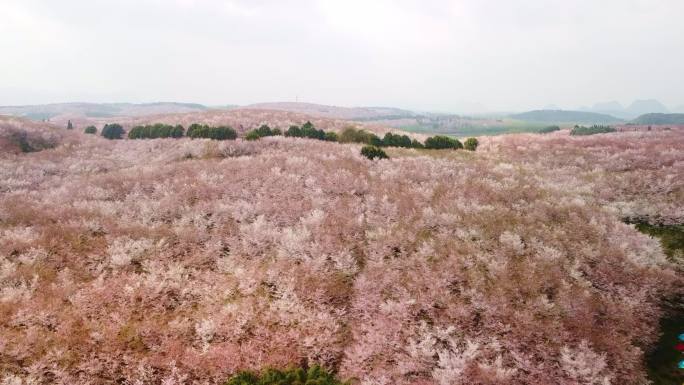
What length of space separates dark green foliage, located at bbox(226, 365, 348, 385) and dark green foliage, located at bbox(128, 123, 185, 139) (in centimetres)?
4410

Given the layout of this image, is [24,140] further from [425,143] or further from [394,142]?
[425,143]

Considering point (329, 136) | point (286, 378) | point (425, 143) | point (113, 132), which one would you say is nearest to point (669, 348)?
point (286, 378)

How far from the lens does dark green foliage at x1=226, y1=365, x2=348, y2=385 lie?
720 centimetres

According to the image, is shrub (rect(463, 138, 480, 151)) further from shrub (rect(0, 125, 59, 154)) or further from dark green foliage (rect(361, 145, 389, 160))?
shrub (rect(0, 125, 59, 154))

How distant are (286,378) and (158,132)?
4846 cm

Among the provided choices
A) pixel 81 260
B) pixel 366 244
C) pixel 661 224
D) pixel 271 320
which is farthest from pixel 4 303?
pixel 661 224

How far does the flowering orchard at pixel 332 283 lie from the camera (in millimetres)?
8102

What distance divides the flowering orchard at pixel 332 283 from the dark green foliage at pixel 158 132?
30.2 meters

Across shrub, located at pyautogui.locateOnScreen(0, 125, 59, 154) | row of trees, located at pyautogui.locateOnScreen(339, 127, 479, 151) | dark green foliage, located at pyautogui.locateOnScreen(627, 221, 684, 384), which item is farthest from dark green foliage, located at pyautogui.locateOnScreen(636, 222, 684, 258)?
shrub, located at pyautogui.locateOnScreen(0, 125, 59, 154)

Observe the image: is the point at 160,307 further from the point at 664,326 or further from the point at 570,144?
the point at 570,144

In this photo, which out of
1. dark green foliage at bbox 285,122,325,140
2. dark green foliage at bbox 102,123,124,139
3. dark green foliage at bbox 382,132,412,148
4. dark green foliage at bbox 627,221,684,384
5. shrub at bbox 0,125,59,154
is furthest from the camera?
dark green foliage at bbox 102,123,124,139

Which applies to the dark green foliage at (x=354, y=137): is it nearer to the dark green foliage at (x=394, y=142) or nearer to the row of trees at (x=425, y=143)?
the row of trees at (x=425, y=143)

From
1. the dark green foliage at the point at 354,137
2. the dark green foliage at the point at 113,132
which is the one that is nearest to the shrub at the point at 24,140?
the dark green foliage at the point at 113,132

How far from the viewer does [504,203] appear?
15211 millimetres
